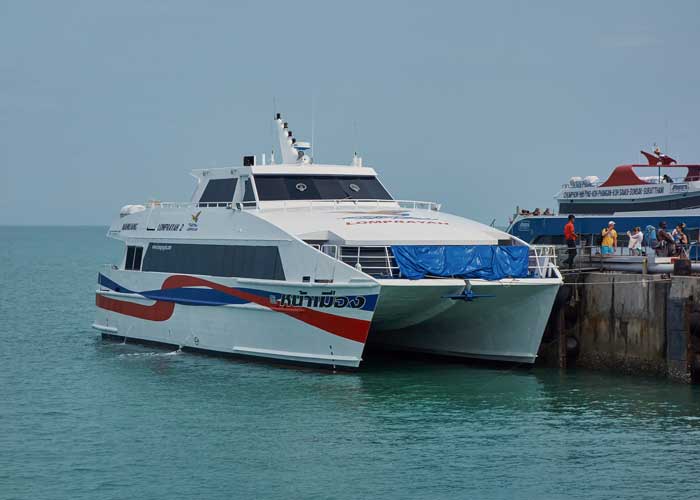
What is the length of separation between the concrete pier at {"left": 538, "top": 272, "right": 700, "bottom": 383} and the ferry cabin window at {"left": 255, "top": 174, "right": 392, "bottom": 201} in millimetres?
4981

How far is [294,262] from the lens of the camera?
2312cm

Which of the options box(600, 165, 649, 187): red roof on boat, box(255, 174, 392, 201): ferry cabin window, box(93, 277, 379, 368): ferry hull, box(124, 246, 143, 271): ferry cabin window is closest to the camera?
box(93, 277, 379, 368): ferry hull

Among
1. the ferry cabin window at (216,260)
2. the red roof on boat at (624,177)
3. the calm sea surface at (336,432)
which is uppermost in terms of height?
the red roof on boat at (624,177)

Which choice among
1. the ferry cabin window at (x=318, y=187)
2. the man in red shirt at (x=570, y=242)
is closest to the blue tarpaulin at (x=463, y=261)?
the man in red shirt at (x=570, y=242)

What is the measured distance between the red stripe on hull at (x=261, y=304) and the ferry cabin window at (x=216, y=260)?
27cm

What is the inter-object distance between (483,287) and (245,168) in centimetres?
685

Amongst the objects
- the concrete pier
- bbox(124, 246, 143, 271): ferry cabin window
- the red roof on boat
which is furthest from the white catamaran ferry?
the red roof on boat

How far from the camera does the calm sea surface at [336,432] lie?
1631cm

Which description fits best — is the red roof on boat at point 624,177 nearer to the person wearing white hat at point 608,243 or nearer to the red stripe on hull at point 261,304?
the person wearing white hat at point 608,243

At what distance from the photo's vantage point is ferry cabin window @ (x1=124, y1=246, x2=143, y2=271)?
29.1m

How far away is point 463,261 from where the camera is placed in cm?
2288

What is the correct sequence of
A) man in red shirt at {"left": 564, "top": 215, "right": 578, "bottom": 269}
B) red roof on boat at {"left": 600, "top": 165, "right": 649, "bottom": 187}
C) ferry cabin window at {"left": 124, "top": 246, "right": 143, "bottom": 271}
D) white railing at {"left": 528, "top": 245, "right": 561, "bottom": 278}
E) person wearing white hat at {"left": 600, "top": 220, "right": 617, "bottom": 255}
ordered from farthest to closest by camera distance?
red roof on boat at {"left": 600, "top": 165, "right": 649, "bottom": 187} < ferry cabin window at {"left": 124, "top": 246, "right": 143, "bottom": 271} < man in red shirt at {"left": 564, "top": 215, "right": 578, "bottom": 269} < person wearing white hat at {"left": 600, "top": 220, "right": 617, "bottom": 255} < white railing at {"left": 528, "top": 245, "right": 561, "bottom": 278}

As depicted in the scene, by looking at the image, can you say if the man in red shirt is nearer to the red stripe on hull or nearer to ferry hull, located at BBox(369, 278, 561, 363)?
ferry hull, located at BBox(369, 278, 561, 363)

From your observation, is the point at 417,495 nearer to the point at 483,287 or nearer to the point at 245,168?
the point at 483,287
